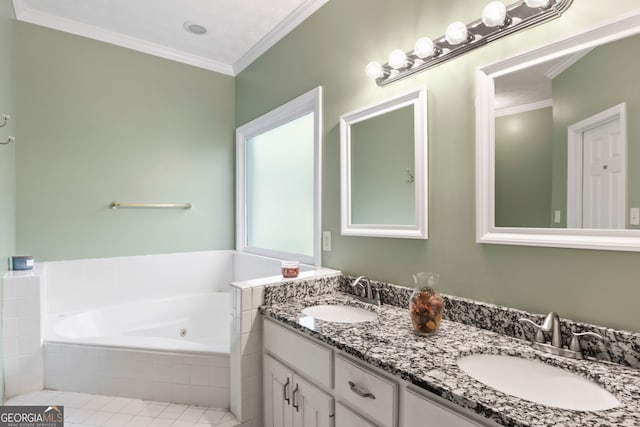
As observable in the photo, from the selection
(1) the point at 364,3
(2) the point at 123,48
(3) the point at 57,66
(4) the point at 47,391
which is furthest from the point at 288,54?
(4) the point at 47,391

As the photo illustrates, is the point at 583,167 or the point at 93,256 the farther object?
the point at 93,256

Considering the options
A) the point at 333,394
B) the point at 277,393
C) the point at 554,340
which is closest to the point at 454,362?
the point at 554,340

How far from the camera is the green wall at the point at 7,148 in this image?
2.00 metres

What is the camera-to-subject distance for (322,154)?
2.21 m

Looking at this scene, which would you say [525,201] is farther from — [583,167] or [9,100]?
[9,100]

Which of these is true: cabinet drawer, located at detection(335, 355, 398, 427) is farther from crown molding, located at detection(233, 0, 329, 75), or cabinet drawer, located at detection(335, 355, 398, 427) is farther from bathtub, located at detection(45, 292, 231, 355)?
crown molding, located at detection(233, 0, 329, 75)

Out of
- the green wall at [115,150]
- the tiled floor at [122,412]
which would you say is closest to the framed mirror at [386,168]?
the tiled floor at [122,412]

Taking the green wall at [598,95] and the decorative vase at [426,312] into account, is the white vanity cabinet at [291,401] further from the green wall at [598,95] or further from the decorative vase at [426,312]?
the green wall at [598,95]

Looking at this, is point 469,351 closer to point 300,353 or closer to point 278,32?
point 300,353

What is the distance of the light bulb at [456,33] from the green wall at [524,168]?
364mm

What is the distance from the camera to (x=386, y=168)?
1780 millimetres

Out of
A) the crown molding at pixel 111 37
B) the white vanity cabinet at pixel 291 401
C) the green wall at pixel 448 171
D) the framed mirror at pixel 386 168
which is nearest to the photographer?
the green wall at pixel 448 171

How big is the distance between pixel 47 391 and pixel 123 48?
255 centimetres

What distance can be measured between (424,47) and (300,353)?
142 centimetres
